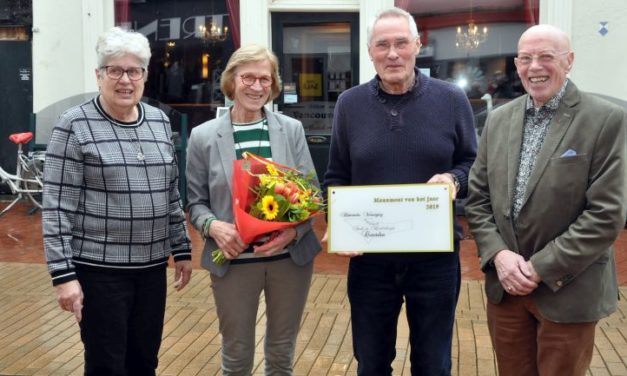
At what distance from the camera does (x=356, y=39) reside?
9594 mm

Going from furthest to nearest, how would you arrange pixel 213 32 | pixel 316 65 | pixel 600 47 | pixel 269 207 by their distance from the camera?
pixel 213 32 < pixel 316 65 < pixel 600 47 < pixel 269 207

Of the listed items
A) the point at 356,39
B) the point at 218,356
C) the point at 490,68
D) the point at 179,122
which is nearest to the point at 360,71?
the point at 356,39

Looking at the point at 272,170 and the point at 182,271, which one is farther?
the point at 182,271

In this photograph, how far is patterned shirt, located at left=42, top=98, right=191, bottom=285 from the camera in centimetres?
333

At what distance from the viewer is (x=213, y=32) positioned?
993 centimetres

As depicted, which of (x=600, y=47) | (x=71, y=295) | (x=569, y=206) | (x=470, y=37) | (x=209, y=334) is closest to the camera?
(x=569, y=206)

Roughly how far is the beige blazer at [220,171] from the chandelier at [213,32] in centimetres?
634

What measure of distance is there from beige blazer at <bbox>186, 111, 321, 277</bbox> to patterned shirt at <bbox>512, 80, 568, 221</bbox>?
101 centimetres

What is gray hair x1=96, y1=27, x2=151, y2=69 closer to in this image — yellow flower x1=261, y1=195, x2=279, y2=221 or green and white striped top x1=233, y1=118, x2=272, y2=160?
green and white striped top x1=233, y1=118, x2=272, y2=160

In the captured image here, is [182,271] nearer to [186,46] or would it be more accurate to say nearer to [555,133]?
[555,133]

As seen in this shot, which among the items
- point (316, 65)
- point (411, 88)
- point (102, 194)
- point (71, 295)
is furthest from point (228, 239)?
point (316, 65)

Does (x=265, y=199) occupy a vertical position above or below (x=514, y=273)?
above

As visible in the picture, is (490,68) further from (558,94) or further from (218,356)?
(558,94)

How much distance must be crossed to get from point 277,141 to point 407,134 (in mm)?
656
